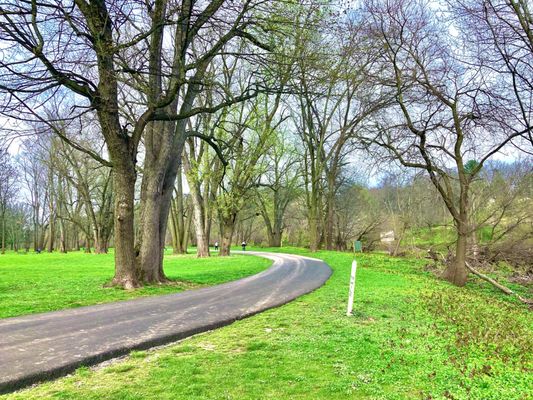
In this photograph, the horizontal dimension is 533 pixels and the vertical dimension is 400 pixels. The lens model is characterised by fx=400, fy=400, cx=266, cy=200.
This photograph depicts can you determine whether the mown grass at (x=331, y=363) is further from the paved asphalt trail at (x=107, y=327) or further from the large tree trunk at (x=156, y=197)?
the large tree trunk at (x=156, y=197)

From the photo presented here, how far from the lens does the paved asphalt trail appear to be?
4.65 metres

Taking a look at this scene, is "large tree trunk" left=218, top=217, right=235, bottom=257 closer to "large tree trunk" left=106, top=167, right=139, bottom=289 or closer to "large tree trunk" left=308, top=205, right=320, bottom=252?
"large tree trunk" left=308, top=205, right=320, bottom=252

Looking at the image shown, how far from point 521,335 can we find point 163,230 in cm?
1028

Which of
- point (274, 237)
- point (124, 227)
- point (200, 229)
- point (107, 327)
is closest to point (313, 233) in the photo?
point (200, 229)

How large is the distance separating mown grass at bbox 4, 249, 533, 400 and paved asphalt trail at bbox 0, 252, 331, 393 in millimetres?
334

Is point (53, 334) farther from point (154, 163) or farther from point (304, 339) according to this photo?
point (154, 163)

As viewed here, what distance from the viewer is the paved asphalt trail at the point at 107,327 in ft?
15.3

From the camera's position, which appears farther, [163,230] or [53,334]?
[163,230]

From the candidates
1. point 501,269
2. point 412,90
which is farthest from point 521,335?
point 501,269

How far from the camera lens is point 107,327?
662cm

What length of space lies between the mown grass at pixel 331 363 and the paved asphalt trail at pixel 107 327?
334 mm

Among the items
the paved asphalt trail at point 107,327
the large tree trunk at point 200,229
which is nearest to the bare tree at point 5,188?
the large tree trunk at point 200,229

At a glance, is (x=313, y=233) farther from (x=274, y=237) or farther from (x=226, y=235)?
(x=274, y=237)

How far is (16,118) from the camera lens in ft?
28.6
